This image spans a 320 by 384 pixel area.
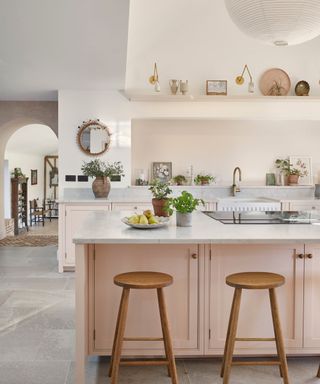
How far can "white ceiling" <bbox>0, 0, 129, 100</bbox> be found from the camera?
3.57m

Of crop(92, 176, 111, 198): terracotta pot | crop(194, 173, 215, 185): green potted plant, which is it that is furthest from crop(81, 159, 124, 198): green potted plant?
crop(194, 173, 215, 185): green potted plant

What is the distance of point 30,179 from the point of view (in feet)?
46.8

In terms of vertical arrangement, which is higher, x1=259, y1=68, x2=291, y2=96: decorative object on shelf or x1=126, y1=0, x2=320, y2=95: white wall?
x1=126, y1=0, x2=320, y2=95: white wall

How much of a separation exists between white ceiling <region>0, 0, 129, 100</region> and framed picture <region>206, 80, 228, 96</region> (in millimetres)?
1219

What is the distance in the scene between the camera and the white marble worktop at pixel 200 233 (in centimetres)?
265

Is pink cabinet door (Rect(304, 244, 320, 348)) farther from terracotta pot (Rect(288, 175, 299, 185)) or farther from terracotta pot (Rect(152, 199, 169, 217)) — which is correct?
terracotta pot (Rect(288, 175, 299, 185))

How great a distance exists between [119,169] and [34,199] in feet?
28.2

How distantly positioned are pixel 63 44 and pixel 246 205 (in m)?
3.05

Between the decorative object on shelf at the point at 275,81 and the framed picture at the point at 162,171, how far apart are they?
5.50 feet

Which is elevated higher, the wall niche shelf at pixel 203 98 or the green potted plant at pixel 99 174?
the wall niche shelf at pixel 203 98

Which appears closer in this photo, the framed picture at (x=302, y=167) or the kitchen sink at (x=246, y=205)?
the kitchen sink at (x=246, y=205)

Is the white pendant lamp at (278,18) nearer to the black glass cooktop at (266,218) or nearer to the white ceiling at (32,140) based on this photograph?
the black glass cooktop at (266,218)

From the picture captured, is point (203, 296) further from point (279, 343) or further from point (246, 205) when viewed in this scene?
point (246, 205)

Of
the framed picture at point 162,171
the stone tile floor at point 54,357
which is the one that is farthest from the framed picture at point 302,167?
the stone tile floor at point 54,357
